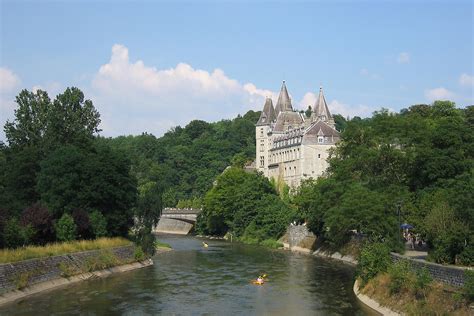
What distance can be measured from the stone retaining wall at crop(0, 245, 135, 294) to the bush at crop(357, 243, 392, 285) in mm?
24274

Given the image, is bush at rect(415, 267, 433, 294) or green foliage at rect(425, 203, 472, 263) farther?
green foliage at rect(425, 203, 472, 263)

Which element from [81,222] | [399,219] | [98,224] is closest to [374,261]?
[399,219]

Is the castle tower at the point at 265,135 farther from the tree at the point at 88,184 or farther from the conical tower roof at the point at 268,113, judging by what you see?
the tree at the point at 88,184

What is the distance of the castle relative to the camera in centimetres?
13288

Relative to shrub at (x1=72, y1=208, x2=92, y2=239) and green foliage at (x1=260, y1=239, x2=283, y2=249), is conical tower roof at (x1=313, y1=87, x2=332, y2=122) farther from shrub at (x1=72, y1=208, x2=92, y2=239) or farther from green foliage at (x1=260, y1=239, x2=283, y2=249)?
shrub at (x1=72, y1=208, x2=92, y2=239)

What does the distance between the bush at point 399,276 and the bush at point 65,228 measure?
29.9 metres

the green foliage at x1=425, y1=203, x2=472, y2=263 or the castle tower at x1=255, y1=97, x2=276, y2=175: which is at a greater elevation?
the castle tower at x1=255, y1=97, x2=276, y2=175

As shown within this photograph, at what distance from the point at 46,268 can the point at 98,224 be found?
13.5 metres

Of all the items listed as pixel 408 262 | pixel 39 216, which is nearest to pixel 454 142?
pixel 408 262

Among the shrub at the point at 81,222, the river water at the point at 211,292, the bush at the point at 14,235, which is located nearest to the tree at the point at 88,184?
the shrub at the point at 81,222

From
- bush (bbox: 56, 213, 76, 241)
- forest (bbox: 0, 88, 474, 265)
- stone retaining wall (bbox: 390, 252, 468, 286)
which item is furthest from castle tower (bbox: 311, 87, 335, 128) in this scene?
stone retaining wall (bbox: 390, 252, 468, 286)

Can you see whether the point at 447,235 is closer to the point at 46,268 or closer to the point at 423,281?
the point at 423,281

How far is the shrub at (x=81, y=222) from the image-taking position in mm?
61781

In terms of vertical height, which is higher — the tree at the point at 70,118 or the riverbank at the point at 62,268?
the tree at the point at 70,118
